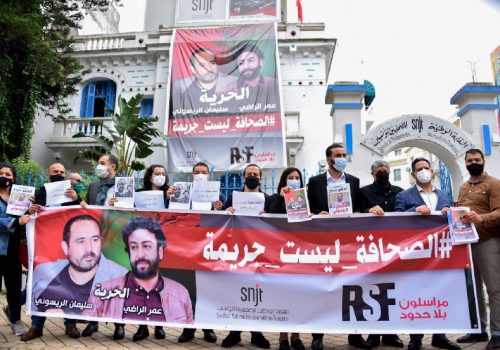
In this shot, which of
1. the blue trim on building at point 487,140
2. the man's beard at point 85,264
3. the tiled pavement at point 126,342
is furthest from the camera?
the blue trim on building at point 487,140

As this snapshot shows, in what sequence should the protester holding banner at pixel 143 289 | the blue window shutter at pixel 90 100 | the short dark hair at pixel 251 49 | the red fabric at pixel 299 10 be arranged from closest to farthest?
the protester holding banner at pixel 143 289, the short dark hair at pixel 251 49, the blue window shutter at pixel 90 100, the red fabric at pixel 299 10

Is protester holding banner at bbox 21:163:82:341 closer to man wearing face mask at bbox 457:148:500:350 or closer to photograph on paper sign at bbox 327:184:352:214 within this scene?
photograph on paper sign at bbox 327:184:352:214

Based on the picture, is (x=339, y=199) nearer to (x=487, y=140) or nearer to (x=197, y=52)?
(x=487, y=140)

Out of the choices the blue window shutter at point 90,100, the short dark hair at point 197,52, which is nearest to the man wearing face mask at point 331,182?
the short dark hair at point 197,52

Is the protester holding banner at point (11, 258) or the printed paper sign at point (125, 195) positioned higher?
the printed paper sign at point (125, 195)

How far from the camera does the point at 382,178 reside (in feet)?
13.8

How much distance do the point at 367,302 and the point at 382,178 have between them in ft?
4.46

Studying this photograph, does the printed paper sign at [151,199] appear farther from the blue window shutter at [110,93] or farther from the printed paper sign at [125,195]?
the blue window shutter at [110,93]

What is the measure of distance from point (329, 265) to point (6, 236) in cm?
329

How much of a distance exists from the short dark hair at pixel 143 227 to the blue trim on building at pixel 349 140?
179 inches

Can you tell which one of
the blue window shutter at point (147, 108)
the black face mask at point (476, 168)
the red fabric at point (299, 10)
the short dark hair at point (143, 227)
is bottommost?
the short dark hair at point (143, 227)

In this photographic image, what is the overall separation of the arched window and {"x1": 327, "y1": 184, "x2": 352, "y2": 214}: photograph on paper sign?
12200mm

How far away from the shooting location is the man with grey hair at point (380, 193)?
4.10 m

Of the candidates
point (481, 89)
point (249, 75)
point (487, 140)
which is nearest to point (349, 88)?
point (481, 89)
